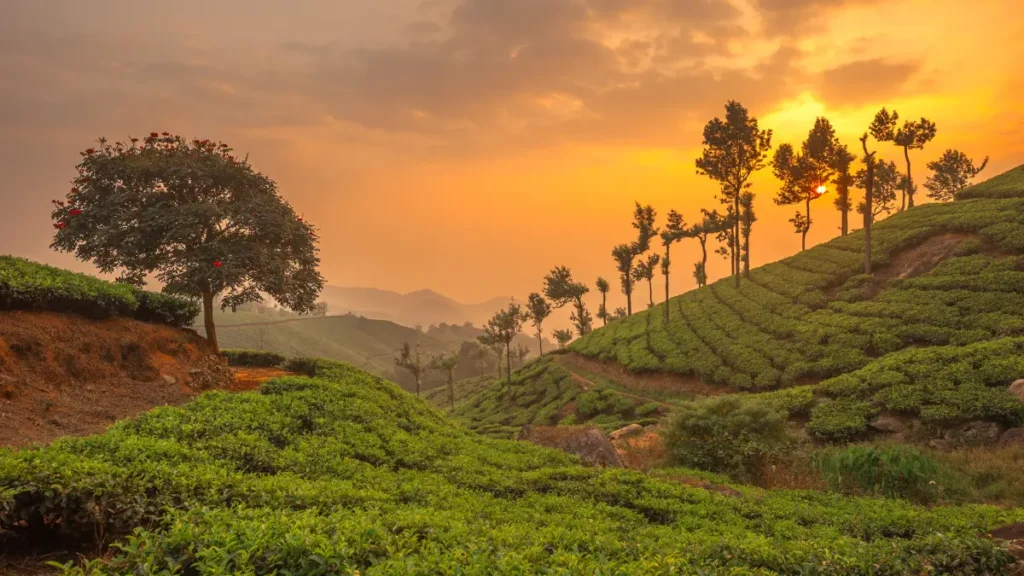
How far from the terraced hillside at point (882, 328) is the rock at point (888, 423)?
1.11 feet

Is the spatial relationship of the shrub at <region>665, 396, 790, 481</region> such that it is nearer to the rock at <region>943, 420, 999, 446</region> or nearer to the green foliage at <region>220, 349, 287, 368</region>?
the rock at <region>943, 420, 999, 446</region>

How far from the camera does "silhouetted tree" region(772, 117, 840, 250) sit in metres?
66.8

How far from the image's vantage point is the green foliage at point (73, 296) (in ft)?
49.1

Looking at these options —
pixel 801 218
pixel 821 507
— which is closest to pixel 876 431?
pixel 821 507

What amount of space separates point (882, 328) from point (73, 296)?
40.5m

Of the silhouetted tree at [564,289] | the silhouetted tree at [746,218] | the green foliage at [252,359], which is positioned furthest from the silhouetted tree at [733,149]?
the green foliage at [252,359]

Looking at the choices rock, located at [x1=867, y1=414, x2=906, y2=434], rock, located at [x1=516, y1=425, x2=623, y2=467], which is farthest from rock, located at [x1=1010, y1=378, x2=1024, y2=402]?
rock, located at [x1=516, y1=425, x2=623, y2=467]

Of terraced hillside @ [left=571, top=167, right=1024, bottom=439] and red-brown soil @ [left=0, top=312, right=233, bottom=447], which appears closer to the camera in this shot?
red-brown soil @ [left=0, top=312, right=233, bottom=447]

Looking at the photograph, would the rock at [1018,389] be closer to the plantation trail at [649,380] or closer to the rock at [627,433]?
the plantation trail at [649,380]

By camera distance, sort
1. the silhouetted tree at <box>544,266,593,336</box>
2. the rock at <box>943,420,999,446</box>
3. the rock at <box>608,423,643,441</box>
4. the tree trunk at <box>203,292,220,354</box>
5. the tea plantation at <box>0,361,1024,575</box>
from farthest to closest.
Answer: the silhouetted tree at <box>544,266,593,336</box>, the rock at <box>608,423,643,441</box>, the tree trunk at <box>203,292,220,354</box>, the rock at <box>943,420,999,446</box>, the tea plantation at <box>0,361,1024,575</box>

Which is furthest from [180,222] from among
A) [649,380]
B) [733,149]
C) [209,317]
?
[733,149]

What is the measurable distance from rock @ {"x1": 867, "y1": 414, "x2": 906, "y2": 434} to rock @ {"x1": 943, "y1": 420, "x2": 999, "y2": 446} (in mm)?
1685

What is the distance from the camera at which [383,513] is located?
842 centimetres

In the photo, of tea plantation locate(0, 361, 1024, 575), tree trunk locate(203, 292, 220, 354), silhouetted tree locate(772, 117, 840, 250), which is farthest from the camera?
silhouetted tree locate(772, 117, 840, 250)
